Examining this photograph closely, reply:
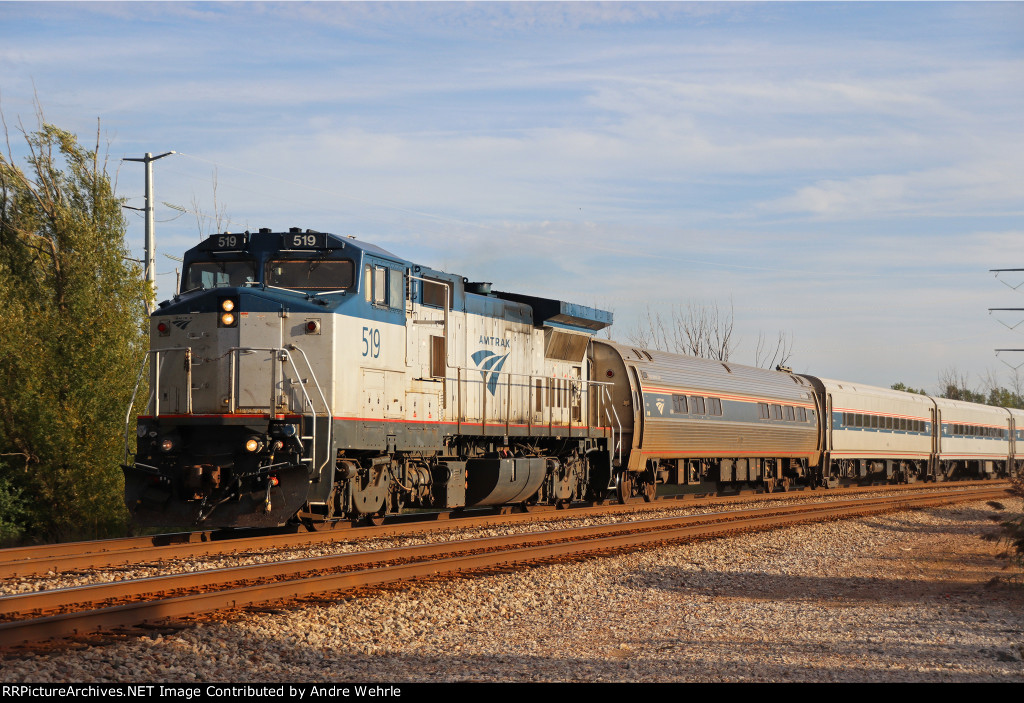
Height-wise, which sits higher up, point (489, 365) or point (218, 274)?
point (218, 274)

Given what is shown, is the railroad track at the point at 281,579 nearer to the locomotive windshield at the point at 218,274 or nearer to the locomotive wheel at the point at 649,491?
the locomotive windshield at the point at 218,274

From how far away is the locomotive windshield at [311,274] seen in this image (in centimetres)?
1329

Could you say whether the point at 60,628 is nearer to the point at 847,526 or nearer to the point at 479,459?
the point at 479,459

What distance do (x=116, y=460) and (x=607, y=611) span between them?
42.2 feet

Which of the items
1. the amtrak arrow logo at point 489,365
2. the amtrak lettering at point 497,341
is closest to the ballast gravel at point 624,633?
the amtrak arrow logo at point 489,365

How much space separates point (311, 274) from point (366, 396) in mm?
1824

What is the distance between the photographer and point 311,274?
13320 millimetres

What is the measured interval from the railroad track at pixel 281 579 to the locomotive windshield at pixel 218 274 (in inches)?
165

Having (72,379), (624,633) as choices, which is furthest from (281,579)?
(72,379)

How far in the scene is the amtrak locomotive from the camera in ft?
41.1

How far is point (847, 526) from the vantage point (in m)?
18.3

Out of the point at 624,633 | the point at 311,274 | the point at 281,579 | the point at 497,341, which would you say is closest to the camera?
the point at 624,633

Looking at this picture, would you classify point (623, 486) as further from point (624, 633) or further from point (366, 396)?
point (624, 633)
